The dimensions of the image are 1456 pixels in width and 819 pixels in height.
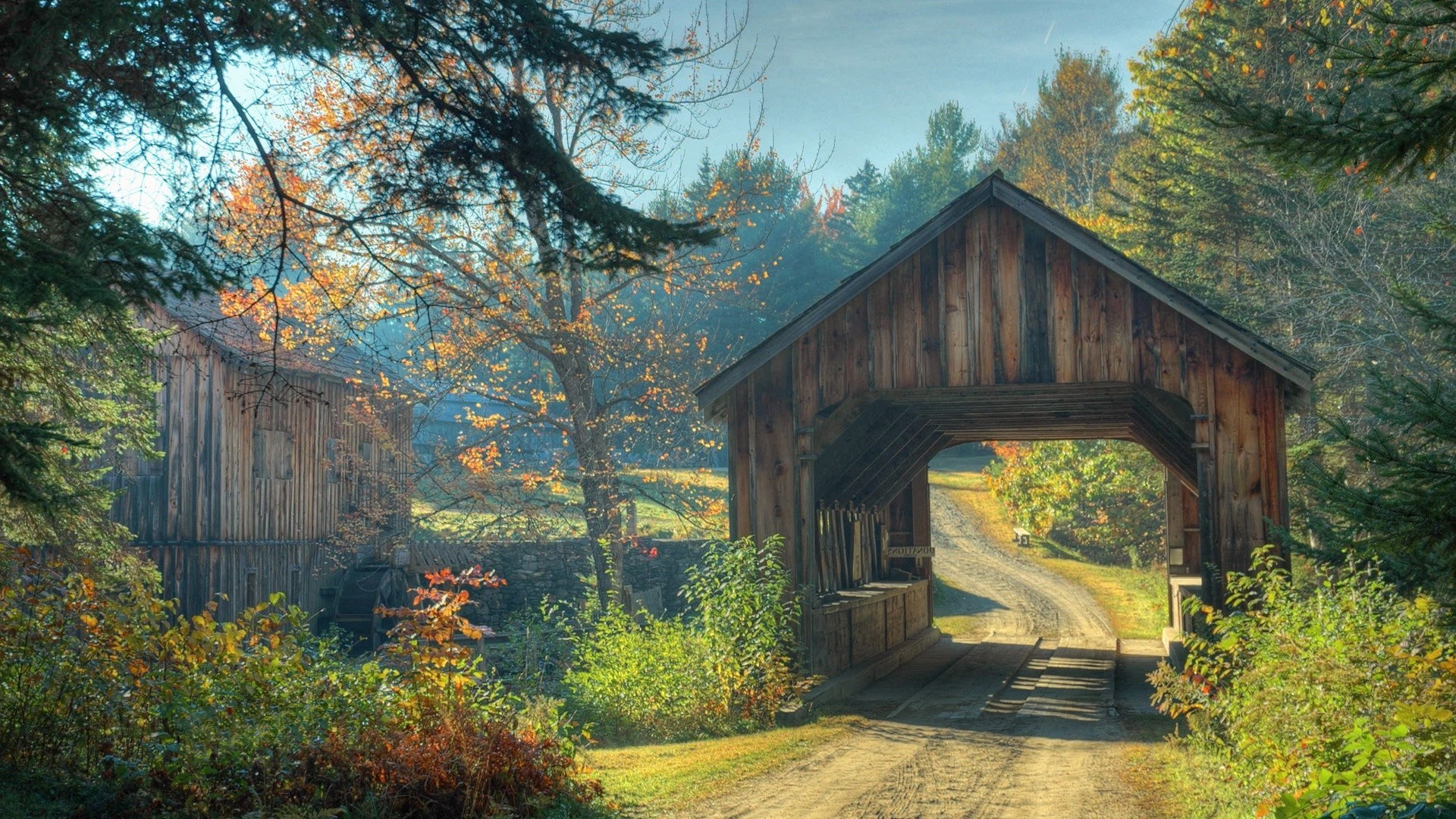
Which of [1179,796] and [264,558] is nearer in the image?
[1179,796]

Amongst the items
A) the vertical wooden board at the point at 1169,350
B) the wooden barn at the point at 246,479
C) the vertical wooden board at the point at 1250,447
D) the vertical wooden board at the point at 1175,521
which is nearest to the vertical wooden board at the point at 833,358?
the vertical wooden board at the point at 1169,350

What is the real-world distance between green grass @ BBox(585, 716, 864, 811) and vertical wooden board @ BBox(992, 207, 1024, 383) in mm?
4229

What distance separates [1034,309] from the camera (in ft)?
43.0

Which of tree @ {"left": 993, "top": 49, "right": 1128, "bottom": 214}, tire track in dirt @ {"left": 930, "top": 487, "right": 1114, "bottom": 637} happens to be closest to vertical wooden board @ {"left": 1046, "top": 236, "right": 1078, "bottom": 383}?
A: tire track in dirt @ {"left": 930, "top": 487, "right": 1114, "bottom": 637}

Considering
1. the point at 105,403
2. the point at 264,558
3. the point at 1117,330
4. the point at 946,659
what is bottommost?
the point at 946,659

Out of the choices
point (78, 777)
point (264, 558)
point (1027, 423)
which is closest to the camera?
point (78, 777)

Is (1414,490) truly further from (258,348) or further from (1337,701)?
(258,348)

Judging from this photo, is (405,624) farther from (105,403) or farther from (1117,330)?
(1117,330)

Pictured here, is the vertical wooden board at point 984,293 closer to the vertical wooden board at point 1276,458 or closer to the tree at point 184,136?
the vertical wooden board at point 1276,458

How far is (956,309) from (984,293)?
→ 351 millimetres

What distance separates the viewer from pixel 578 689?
13828 millimetres

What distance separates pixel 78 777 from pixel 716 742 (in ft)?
19.8

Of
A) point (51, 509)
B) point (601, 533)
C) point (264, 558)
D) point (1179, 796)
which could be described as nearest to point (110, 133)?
point (51, 509)

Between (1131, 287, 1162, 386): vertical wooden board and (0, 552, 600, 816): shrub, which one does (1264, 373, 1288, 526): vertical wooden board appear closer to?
(1131, 287, 1162, 386): vertical wooden board
